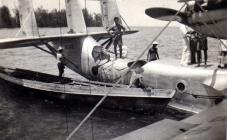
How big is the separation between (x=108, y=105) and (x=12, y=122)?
4.24 meters

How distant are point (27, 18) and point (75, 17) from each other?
2.92 metres

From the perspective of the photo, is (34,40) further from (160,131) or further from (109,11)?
(160,131)

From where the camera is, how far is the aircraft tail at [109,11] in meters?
20.3

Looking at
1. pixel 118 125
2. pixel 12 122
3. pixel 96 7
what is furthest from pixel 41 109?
pixel 96 7

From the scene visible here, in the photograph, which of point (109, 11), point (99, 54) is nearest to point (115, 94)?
point (99, 54)

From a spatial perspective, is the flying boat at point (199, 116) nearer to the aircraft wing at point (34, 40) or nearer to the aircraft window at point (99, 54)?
the aircraft window at point (99, 54)

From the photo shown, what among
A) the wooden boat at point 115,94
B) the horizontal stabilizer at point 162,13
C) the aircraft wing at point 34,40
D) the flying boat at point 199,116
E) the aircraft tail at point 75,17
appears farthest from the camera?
the aircraft tail at point 75,17

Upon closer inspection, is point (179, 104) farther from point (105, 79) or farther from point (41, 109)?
point (41, 109)

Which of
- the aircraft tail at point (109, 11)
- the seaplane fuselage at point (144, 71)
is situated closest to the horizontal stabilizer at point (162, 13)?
the seaplane fuselage at point (144, 71)

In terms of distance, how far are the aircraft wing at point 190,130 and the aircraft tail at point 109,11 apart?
569 inches

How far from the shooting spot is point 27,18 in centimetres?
2031

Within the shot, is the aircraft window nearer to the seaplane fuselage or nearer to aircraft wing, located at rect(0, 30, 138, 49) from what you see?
the seaplane fuselage

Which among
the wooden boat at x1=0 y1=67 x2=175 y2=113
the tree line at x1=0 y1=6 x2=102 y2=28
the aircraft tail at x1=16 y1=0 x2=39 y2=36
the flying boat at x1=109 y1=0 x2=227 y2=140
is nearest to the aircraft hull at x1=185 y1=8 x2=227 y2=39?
the flying boat at x1=109 y1=0 x2=227 y2=140

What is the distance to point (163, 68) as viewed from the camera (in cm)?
1539
